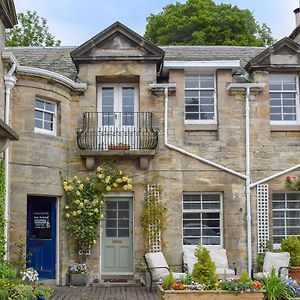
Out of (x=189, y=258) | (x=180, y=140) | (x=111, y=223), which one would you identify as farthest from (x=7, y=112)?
(x=189, y=258)

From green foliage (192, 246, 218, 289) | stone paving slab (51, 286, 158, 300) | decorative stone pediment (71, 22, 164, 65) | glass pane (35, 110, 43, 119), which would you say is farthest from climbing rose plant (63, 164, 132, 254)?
green foliage (192, 246, 218, 289)

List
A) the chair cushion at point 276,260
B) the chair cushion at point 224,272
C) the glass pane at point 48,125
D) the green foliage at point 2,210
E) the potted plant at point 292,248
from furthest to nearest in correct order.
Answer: the glass pane at point 48,125 → the potted plant at point 292,248 → the chair cushion at point 276,260 → the chair cushion at point 224,272 → the green foliage at point 2,210

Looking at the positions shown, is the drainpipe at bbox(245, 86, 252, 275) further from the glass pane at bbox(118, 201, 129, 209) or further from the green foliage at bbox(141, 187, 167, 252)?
the glass pane at bbox(118, 201, 129, 209)

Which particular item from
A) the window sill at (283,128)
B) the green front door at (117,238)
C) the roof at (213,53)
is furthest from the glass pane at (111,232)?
the roof at (213,53)

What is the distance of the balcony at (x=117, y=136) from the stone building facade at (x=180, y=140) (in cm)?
3

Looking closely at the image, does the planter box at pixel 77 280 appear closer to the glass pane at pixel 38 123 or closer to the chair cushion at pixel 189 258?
the chair cushion at pixel 189 258

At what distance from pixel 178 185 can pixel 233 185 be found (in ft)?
5.33

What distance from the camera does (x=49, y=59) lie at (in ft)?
65.4

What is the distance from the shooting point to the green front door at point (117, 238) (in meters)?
17.6

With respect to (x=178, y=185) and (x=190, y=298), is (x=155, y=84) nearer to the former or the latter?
(x=178, y=185)

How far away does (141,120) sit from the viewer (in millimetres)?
17750

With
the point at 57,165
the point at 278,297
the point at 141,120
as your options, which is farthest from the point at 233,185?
the point at 278,297

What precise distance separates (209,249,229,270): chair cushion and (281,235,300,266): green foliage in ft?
5.39

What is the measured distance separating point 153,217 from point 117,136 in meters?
2.63
